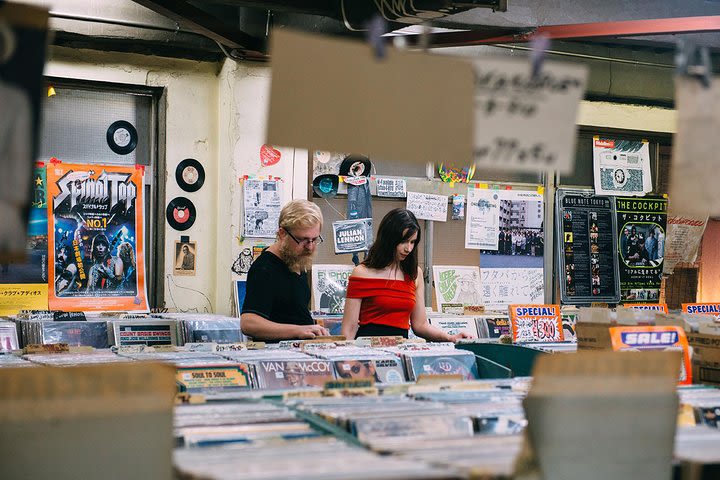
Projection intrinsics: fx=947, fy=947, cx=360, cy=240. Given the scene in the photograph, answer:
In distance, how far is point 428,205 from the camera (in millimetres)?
7316

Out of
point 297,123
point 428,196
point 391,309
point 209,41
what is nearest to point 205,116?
point 209,41

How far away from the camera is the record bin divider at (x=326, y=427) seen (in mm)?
1717

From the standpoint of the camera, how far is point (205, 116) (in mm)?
6566

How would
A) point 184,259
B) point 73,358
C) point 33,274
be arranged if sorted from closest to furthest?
point 73,358, point 33,274, point 184,259

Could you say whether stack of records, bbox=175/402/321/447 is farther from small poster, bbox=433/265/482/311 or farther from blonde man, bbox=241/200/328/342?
small poster, bbox=433/265/482/311

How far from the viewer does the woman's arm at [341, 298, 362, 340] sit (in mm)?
4273

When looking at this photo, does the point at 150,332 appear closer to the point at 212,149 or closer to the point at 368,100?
the point at 212,149

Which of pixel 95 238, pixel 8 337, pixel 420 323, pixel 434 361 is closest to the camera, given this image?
pixel 434 361

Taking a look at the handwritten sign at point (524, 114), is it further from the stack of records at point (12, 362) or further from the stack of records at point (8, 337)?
the stack of records at point (8, 337)

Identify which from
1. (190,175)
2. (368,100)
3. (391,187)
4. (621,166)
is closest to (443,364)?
(368,100)

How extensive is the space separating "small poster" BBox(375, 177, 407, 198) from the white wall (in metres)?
0.73

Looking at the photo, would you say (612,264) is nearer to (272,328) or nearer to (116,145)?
(116,145)

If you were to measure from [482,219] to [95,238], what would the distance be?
302cm

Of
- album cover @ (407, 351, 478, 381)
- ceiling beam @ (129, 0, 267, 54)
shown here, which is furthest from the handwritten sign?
ceiling beam @ (129, 0, 267, 54)
